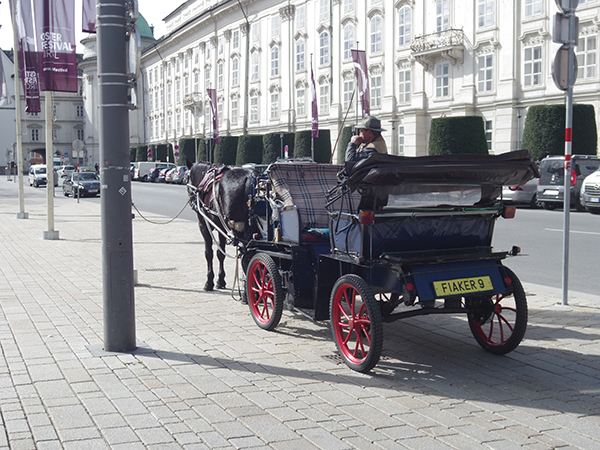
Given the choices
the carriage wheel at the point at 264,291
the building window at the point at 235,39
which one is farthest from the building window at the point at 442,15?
the carriage wheel at the point at 264,291

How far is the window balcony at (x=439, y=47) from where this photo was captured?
4053 centimetres

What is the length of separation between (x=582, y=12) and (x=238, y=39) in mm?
38756

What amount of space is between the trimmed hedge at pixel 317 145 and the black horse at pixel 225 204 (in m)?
39.8

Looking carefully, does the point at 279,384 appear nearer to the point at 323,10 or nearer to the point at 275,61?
the point at 323,10

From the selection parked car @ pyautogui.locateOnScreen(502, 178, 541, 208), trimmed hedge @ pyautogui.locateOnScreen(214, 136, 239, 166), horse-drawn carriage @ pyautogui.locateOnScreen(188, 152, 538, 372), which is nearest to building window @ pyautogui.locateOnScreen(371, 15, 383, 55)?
trimmed hedge @ pyautogui.locateOnScreen(214, 136, 239, 166)

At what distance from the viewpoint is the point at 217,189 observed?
9.09 meters

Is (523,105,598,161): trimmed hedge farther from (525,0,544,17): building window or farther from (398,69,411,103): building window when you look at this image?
(398,69,411,103): building window

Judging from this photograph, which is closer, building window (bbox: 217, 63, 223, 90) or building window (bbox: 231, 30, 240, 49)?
building window (bbox: 231, 30, 240, 49)

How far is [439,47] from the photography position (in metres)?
41.1

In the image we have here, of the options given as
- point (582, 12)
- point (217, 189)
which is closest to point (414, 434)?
point (217, 189)

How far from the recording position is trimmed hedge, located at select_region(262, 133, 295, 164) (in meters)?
53.5

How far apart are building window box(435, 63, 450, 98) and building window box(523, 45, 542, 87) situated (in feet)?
18.0

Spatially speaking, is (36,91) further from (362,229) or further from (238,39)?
(238,39)

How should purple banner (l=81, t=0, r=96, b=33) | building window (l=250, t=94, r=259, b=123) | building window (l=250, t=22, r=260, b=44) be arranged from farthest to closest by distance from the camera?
building window (l=250, t=94, r=259, b=123)
building window (l=250, t=22, r=260, b=44)
purple banner (l=81, t=0, r=96, b=33)
